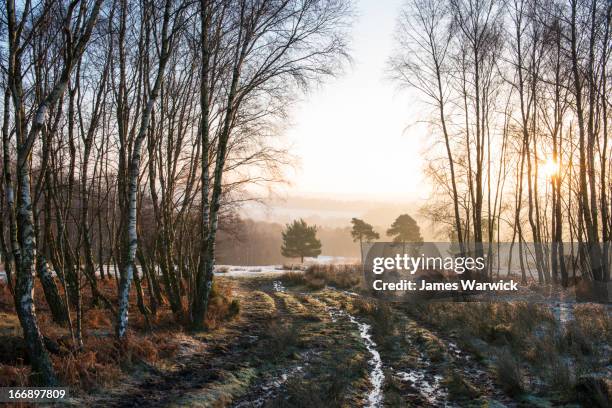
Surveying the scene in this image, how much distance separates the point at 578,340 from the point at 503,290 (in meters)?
10.6

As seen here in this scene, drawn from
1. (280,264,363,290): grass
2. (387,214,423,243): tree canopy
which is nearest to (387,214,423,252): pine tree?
(387,214,423,243): tree canopy

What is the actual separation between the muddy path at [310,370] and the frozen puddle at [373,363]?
0.06 feet

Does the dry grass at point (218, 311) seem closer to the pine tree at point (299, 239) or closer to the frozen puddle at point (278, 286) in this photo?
the frozen puddle at point (278, 286)

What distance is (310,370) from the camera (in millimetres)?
7988

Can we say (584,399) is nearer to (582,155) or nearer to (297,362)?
(297,362)

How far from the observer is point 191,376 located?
729cm

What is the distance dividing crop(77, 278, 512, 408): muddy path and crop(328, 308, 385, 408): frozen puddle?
0.06 feet

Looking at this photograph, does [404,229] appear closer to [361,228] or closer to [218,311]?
[361,228]

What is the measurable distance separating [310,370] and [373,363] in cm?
144

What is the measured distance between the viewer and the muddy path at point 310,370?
252 inches

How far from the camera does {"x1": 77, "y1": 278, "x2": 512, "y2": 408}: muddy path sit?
641 centimetres

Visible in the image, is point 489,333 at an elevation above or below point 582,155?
below

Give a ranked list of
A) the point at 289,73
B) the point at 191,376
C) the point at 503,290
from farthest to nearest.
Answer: the point at 503,290 < the point at 289,73 < the point at 191,376

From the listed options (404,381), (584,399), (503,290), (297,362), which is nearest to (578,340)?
(584,399)
